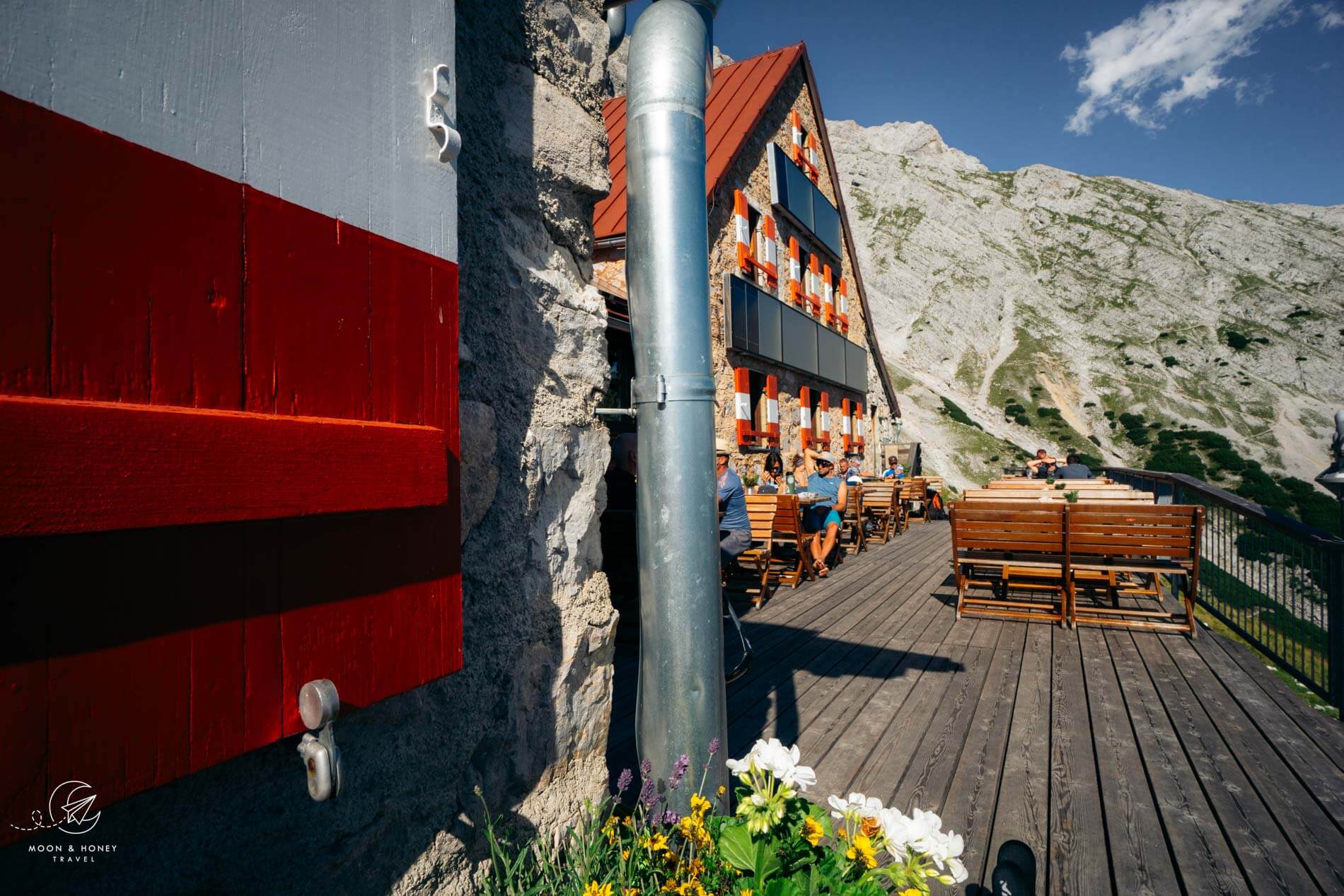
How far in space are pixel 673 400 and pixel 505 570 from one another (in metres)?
0.53

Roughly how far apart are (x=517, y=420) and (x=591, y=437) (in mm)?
286

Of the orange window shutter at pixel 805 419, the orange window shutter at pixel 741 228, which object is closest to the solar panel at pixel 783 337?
the orange window shutter at pixel 741 228

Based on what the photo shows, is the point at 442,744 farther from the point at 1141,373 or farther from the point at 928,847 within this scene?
the point at 1141,373

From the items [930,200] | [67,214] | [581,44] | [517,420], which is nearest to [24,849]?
[67,214]

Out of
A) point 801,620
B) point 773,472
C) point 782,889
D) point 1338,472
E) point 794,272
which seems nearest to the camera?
point 782,889

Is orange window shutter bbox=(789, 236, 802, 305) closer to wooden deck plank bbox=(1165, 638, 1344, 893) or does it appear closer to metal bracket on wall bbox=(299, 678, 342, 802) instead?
wooden deck plank bbox=(1165, 638, 1344, 893)

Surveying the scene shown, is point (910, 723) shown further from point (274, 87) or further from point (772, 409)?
point (772, 409)

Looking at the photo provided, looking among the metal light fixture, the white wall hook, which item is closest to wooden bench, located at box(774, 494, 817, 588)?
the metal light fixture

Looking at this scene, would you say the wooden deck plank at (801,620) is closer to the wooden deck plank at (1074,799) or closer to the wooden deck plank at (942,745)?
the wooden deck plank at (942,745)

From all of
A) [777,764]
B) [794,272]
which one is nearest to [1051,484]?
[777,764]

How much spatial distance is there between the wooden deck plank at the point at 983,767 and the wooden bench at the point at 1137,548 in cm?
111

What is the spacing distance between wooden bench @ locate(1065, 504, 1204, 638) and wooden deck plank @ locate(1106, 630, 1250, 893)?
1.08m

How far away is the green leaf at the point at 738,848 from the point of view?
4.23 ft

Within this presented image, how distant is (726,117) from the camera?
10555mm
